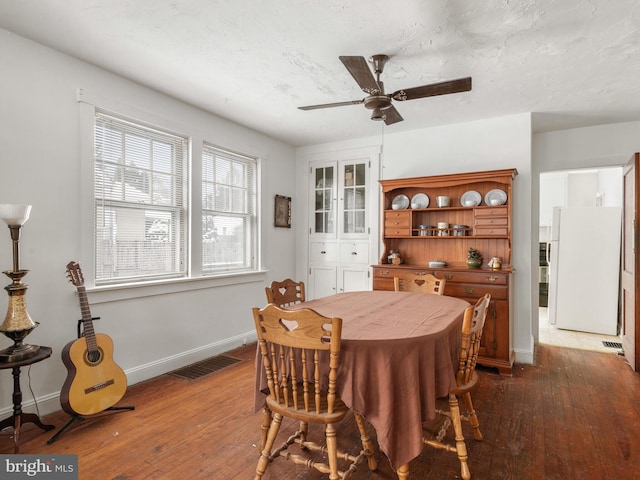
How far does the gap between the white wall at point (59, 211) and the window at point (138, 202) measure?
16 cm

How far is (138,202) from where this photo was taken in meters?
3.34

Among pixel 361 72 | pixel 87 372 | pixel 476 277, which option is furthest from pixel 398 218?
pixel 87 372

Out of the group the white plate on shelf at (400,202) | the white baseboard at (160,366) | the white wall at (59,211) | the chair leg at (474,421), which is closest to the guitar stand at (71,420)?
the white baseboard at (160,366)

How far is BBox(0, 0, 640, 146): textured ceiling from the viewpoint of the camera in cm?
218

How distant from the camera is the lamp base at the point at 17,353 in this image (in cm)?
216

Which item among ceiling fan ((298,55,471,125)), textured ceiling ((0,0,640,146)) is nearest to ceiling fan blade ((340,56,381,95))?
ceiling fan ((298,55,471,125))

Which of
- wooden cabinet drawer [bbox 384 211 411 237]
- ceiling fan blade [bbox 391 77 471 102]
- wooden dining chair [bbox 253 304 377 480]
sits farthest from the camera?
wooden cabinet drawer [bbox 384 211 411 237]

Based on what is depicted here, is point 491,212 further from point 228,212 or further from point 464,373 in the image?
→ point 228,212

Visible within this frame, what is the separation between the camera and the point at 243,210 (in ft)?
14.9

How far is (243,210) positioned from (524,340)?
3.46 m

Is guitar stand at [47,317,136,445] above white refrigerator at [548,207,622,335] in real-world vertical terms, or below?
below

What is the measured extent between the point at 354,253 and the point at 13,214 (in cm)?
360

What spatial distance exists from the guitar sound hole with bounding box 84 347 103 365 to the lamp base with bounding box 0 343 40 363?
0.29 metres

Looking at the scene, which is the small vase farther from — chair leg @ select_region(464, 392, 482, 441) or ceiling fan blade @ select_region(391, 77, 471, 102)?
ceiling fan blade @ select_region(391, 77, 471, 102)
